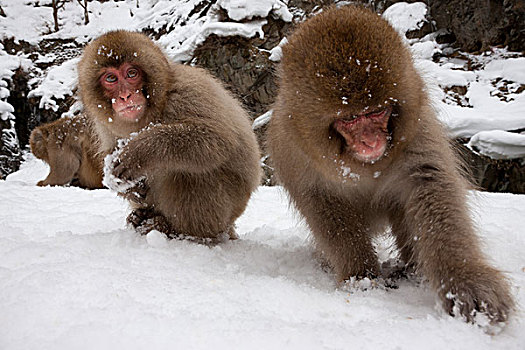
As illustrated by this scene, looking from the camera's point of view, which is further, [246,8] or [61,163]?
[246,8]

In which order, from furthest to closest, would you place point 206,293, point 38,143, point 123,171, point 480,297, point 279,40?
point 279,40 < point 38,143 < point 123,171 < point 206,293 < point 480,297

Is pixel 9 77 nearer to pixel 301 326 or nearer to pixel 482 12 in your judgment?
pixel 482 12

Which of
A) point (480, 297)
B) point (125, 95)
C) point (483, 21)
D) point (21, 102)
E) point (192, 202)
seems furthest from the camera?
point (21, 102)

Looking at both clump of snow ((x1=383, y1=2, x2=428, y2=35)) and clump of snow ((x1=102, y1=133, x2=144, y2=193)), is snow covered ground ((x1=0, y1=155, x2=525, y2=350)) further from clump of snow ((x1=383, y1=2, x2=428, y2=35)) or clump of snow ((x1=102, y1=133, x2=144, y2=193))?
clump of snow ((x1=383, y1=2, x2=428, y2=35))

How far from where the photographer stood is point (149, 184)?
2.68 meters

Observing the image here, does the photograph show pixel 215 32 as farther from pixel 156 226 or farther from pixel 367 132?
pixel 367 132

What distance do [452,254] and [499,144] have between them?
599 centimetres

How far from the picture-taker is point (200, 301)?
1427mm

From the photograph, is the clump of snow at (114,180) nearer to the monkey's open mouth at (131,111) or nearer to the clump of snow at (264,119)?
the monkey's open mouth at (131,111)

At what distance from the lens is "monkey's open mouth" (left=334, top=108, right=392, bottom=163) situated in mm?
1654

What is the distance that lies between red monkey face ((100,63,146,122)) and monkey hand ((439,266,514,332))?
1.90m

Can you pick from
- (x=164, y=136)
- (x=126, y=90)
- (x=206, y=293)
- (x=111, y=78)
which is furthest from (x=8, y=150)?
(x=206, y=293)

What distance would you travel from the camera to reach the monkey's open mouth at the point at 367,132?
165 centimetres

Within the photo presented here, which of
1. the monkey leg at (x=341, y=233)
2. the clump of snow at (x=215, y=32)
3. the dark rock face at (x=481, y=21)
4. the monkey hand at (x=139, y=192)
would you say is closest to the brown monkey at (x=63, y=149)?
the clump of snow at (x=215, y=32)
